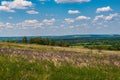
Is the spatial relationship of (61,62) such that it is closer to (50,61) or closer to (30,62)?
(50,61)

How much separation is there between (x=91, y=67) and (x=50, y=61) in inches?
78.8

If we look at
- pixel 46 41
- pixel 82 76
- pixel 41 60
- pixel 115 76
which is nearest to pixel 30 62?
pixel 41 60

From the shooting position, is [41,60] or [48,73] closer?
[48,73]

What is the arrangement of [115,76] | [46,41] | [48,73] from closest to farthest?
[48,73] < [115,76] < [46,41]

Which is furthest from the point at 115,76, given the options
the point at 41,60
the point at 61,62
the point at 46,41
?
the point at 46,41

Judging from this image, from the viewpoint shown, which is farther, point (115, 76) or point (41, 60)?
point (41, 60)

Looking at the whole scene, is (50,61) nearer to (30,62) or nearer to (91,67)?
(30,62)

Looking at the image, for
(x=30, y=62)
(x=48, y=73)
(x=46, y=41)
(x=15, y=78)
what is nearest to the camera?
(x=15, y=78)

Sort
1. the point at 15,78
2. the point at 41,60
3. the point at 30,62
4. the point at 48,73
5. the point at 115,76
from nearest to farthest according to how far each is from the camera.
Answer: the point at 15,78, the point at 48,73, the point at 115,76, the point at 30,62, the point at 41,60

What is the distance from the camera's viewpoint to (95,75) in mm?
12039

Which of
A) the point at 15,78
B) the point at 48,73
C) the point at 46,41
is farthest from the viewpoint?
the point at 46,41

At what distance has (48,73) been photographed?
11.4 metres

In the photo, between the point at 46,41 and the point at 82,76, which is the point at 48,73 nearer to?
the point at 82,76

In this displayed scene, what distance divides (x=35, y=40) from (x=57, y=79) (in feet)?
504
